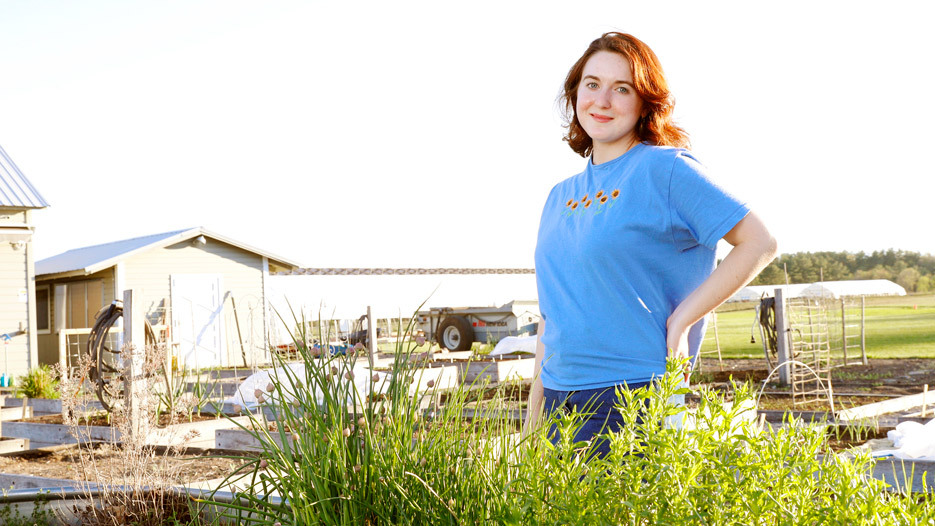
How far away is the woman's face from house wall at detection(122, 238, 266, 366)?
1724 cm

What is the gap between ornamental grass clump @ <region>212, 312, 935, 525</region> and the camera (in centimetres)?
125

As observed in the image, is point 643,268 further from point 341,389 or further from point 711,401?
point 341,389

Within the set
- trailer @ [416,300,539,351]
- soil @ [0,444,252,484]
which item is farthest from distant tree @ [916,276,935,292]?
soil @ [0,444,252,484]

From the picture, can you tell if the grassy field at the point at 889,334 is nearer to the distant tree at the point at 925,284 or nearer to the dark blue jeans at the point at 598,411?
the distant tree at the point at 925,284

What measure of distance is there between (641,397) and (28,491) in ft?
10.1

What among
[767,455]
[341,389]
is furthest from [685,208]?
[341,389]

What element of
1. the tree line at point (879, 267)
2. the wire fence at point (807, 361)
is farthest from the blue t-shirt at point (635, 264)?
the tree line at point (879, 267)

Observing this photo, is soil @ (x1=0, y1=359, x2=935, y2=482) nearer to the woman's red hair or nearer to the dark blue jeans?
the dark blue jeans

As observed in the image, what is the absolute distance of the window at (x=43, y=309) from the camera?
20.2m

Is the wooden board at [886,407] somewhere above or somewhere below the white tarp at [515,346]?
below

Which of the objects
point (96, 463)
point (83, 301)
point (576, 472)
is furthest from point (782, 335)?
point (83, 301)

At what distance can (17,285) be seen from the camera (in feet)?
50.4

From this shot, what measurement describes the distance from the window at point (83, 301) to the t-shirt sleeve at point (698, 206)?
18.9 metres

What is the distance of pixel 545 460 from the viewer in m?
1.70
